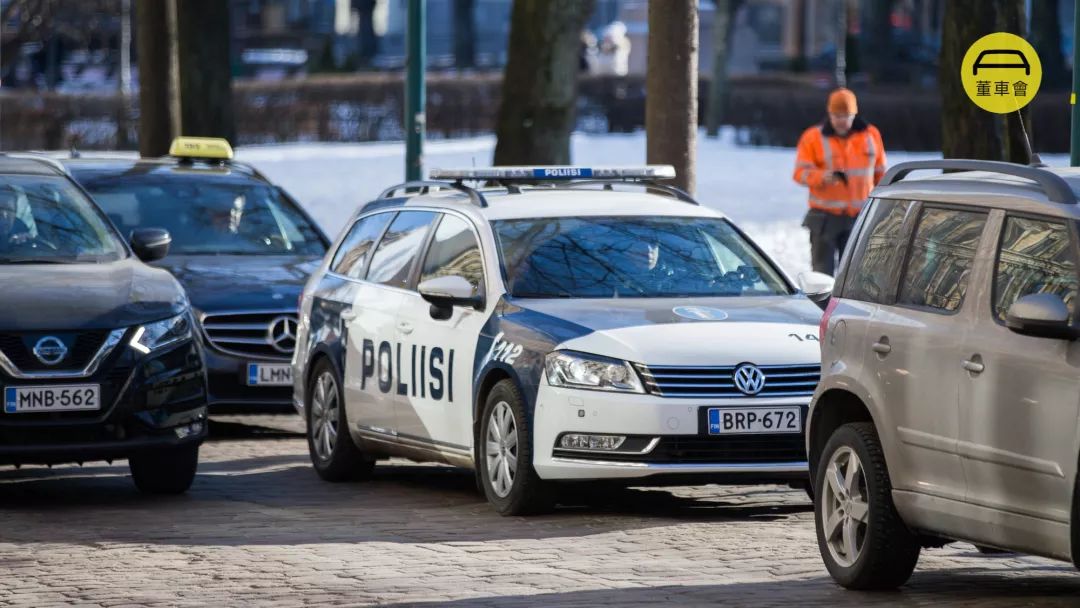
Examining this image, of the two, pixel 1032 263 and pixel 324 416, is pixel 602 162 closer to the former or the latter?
pixel 324 416

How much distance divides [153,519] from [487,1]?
7710cm


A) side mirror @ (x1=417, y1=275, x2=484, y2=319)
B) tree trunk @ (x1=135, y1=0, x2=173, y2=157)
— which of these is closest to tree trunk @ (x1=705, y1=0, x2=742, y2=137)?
tree trunk @ (x1=135, y1=0, x2=173, y2=157)

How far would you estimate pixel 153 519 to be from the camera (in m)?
10.7

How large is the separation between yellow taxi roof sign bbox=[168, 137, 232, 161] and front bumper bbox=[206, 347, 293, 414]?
2654 mm

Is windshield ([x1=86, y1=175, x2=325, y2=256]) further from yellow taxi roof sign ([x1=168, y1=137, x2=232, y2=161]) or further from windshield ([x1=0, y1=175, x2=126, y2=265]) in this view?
windshield ([x1=0, y1=175, x2=126, y2=265])

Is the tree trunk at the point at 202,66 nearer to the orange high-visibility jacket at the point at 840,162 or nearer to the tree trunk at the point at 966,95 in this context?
the orange high-visibility jacket at the point at 840,162

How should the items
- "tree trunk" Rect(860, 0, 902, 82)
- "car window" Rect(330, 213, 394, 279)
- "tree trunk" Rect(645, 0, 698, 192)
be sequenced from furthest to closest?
"tree trunk" Rect(860, 0, 902, 82) → "tree trunk" Rect(645, 0, 698, 192) → "car window" Rect(330, 213, 394, 279)

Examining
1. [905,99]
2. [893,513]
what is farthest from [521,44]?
Result: [905,99]

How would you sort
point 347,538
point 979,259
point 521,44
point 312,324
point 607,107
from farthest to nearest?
point 607,107, point 521,44, point 312,324, point 347,538, point 979,259

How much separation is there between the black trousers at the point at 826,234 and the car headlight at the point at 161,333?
6.95 m

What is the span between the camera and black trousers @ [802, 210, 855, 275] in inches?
676

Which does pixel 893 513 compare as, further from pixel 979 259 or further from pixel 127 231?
pixel 127 231

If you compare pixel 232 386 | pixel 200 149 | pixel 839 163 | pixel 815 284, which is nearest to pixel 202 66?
pixel 200 149

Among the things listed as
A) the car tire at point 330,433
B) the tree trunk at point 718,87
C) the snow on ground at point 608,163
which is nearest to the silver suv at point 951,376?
the car tire at point 330,433
